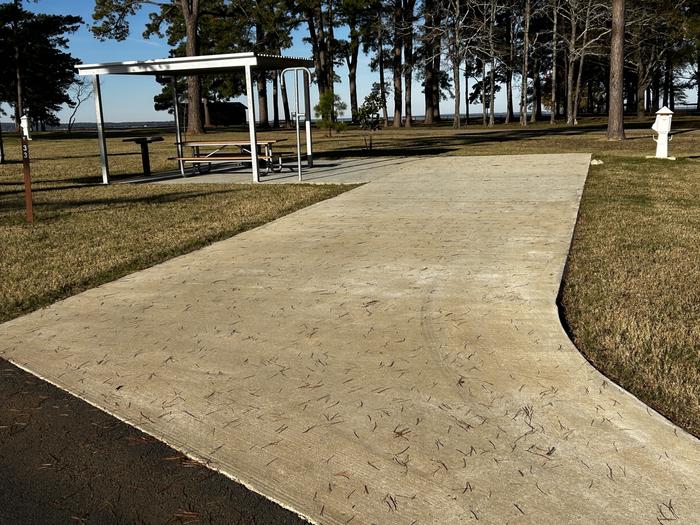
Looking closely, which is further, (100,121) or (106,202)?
(100,121)

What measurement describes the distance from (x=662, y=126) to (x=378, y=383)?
14592mm

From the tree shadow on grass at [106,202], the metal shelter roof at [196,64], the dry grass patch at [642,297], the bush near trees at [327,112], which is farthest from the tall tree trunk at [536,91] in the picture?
the dry grass patch at [642,297]

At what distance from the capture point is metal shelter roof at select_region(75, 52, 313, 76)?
44.1 feet

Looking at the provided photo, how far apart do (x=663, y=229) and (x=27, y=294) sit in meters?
6.42

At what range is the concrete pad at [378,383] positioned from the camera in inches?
98.0

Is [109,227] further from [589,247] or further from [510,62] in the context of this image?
[510,62]

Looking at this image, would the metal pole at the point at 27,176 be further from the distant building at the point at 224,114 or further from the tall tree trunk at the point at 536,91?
the distant building at the point at 224,114

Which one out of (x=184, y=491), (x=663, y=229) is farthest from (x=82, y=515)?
(x=663, y=229)

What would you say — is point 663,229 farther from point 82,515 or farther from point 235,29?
point 235,29

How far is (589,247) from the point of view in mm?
6469

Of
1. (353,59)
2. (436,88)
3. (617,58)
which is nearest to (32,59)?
(353,59)

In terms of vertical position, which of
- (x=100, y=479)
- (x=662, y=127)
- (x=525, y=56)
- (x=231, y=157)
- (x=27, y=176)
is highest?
(x=525, y=56)

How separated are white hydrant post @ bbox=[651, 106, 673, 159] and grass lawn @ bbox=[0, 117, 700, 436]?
3.92 ft

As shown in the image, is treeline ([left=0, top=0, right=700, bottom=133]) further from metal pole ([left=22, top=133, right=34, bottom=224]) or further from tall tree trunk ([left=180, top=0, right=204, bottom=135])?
metal pole ([left=22, top=133, right=34, bottom=224])
